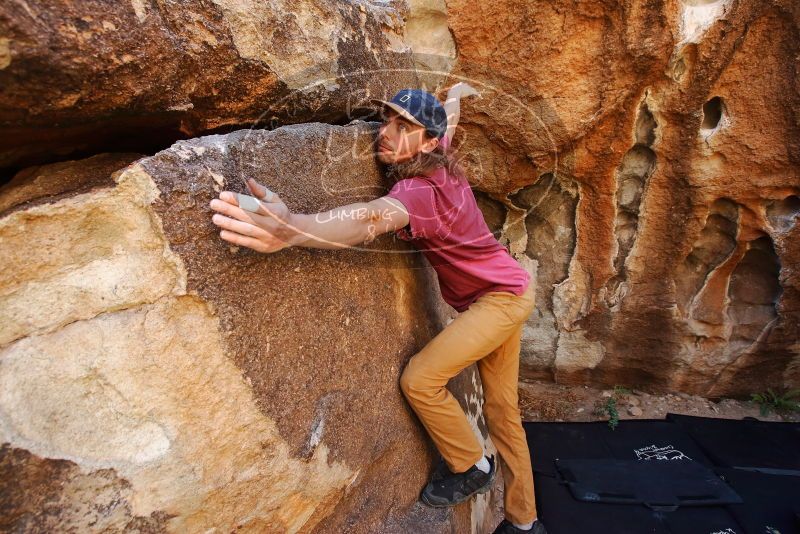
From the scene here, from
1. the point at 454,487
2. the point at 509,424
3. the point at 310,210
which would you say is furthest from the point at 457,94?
the point at 454,487

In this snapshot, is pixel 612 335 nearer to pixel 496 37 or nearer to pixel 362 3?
pixel 496 37

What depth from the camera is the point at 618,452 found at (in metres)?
2.83

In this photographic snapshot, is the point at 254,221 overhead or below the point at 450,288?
overhead

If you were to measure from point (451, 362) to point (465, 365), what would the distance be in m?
0.10

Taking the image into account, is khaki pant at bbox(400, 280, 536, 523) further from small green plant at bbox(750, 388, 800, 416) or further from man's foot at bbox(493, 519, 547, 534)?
small green plant at bbox(750, 388, 800, 416)

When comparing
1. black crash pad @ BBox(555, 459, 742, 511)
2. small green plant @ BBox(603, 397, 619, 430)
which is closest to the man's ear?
black crash pad @ BBox(555, 459, 742, 511)

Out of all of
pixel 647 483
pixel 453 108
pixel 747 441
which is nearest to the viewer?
pixel 453 108

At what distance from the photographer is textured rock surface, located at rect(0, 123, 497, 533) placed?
102 centimetres

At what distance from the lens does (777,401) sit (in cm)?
317

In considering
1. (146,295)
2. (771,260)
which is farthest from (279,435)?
(771,260)

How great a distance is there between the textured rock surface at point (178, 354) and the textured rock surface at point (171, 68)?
5.9 inches

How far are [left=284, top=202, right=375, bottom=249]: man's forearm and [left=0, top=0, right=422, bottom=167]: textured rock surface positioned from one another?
1.67ft

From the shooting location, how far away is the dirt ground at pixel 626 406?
10.5 ft

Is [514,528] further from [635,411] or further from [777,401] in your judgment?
[777,401]
